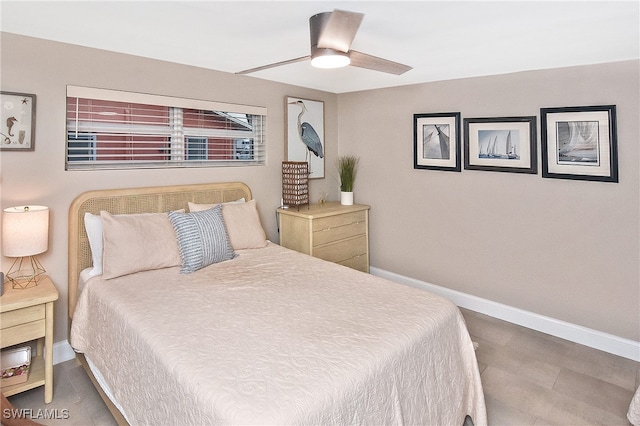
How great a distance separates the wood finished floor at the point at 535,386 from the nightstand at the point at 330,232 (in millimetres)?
1527

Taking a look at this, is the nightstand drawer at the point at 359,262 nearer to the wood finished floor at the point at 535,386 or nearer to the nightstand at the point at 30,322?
the wood finished floor at the point at 535,386

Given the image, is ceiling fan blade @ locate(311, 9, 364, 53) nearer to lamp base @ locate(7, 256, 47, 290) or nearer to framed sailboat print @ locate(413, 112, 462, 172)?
framed sailboat print @ locate(413, 112, 462, 172)

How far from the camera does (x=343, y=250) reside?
4.04 metres

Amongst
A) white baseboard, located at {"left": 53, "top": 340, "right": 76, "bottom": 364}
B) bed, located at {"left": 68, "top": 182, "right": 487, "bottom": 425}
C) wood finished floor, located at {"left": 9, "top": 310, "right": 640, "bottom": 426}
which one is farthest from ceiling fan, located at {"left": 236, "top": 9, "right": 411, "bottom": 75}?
white baseboard, located at {"left": 53, "top": 340, "right": 76, "bottom": 364}

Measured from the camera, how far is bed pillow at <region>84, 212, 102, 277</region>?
257 centimetres

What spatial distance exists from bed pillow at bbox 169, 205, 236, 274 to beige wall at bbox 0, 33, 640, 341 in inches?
22.5

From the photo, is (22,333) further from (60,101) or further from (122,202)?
(60,101)

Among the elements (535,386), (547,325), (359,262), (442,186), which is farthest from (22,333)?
(547,325)

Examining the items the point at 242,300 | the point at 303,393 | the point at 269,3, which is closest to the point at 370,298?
the point at 242,300

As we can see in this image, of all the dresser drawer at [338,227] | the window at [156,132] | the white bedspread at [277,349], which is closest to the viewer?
the white bedspread at [277,349]

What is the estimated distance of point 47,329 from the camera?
2.22m

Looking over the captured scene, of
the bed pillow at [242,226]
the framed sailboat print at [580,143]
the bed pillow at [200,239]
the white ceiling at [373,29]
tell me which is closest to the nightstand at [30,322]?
the bed pillow at [200,239]

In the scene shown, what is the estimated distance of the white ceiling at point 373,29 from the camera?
1908 mm

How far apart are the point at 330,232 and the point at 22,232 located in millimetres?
2501
